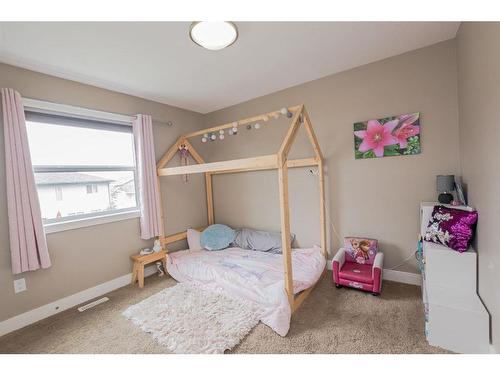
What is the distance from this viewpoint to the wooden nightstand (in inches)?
101

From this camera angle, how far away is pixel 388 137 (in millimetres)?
2256

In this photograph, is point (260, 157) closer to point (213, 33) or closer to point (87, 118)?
point (213, 33)

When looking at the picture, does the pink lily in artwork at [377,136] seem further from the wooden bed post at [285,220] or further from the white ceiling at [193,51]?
the wooden bed post at [285,220]

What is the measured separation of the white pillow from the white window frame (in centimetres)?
77

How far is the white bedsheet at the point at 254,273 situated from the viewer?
181 cm

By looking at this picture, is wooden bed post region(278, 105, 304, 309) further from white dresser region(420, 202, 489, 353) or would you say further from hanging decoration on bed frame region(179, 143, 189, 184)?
hanging decoration on bed frame region(179, 143, 189, 184)

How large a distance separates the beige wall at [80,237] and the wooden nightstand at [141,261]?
0.11m

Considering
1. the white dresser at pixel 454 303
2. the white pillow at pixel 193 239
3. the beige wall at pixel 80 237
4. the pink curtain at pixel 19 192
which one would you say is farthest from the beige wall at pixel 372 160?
the pink curtain at pixel 19 192

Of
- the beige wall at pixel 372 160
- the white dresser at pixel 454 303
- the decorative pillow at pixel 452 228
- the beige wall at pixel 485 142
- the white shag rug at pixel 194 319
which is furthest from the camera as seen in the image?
the beige wall at pixel 372 160

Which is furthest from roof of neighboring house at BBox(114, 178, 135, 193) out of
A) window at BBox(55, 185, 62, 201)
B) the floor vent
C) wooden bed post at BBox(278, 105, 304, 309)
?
wooden bed post at BBox(278, 105, 304, 309)

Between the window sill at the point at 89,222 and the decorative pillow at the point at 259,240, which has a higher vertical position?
the window sill at the point at 89,222

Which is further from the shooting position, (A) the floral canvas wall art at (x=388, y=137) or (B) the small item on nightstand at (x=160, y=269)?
(B) the small item on nightstand at (x=160, y=269)

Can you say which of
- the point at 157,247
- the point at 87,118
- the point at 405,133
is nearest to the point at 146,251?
the point at 157,247
